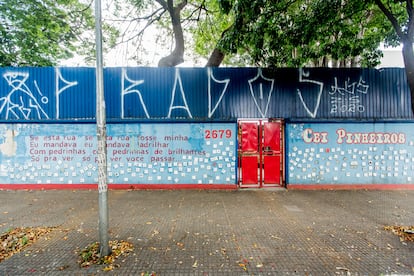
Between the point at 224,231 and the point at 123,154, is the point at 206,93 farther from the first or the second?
the point at 224,231

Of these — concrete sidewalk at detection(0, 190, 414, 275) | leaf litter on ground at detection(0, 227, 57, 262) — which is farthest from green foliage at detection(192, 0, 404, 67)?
leaf litter on ground at detection(0, 227, 57, 262)

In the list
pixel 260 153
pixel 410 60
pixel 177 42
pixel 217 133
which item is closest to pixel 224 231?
pixel 217 133

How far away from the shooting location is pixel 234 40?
259 inches

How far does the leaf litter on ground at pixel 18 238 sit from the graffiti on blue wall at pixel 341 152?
291 inches

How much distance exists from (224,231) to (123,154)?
196 inches

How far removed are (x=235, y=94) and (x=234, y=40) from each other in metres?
2.04

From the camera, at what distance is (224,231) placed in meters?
4.72

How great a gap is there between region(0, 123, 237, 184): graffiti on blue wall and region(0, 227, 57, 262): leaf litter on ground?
336 centimetres

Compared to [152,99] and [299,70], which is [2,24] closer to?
[152,99]

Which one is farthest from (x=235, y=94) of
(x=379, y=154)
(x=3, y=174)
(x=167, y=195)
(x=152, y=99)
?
(x=3, y=174)

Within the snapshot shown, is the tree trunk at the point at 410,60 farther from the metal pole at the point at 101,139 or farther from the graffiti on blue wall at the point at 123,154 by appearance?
the metal pole at the point at 101,139

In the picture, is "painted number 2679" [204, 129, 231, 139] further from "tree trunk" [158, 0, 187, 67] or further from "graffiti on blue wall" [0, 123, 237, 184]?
"tree trunk" [158, 0, 187, 67]

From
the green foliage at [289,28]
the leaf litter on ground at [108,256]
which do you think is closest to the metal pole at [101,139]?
the leaf litter on ground at [108,256]

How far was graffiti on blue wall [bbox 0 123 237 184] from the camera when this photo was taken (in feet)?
26.6
